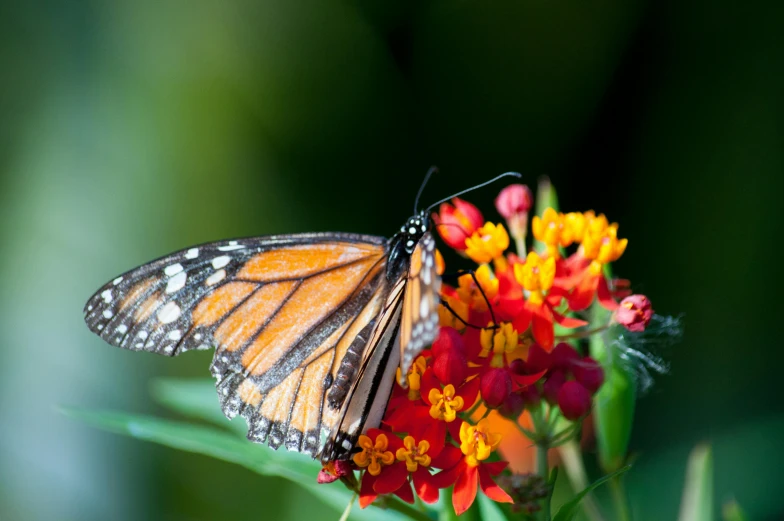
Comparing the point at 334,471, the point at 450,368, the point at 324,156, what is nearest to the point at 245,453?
the point at 334,471

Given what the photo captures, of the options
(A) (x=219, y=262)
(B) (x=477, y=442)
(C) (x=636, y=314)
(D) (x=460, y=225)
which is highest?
(D) (x=460, y=225)

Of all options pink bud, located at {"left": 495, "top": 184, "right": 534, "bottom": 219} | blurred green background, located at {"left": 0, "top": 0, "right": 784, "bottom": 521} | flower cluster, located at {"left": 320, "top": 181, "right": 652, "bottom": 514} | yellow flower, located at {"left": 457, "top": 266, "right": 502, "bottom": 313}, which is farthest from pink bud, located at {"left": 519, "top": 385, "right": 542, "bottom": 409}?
blurred green background, located at {"left": 0, "top": 0, "right": 784, "bottom": 521}

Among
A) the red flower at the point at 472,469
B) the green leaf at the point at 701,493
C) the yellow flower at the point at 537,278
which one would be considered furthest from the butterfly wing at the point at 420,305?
the green leaf at the point at 701,493

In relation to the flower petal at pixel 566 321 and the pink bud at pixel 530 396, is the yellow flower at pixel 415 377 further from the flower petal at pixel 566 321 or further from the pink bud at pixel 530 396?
the flower petal at pixel 566 321

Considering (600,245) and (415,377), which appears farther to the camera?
(600,245)

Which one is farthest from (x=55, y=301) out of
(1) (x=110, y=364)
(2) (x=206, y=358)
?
(2) (x=206, y=358)

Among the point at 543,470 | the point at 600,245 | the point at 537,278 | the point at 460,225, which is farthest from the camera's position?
the point at 460,225

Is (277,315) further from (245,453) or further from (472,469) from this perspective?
(472,469)
